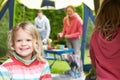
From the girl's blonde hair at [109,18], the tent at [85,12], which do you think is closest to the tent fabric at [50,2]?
the tent at [85,12]

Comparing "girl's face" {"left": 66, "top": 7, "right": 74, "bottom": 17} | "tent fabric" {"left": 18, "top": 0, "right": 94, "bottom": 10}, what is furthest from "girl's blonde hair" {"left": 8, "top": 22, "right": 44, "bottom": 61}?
"tent fabric" {"left": 18, "top": 0, "right": 94, "bottom": 10}

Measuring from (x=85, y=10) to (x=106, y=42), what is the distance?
5.91m

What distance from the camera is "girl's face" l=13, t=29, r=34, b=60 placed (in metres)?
2.46

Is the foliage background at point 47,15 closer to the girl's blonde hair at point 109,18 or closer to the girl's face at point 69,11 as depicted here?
the girl's face at point 69,11

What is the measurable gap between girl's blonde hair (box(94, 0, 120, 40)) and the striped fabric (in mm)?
457

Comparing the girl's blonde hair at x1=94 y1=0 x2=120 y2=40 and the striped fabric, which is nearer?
the girl's blonde hair at x1=94 y1=0 x2=120 y2=40

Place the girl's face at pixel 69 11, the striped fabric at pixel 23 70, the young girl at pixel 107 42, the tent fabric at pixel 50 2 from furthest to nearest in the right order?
1. the tent fabric at pixel 50 2
2. the girl's face at pixel 69 11
3. the striped fabric at pixel 23 70
4. the young girl at pixel 107 42

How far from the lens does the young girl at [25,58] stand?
2406 millimetres

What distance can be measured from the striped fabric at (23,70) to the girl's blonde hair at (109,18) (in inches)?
18.0

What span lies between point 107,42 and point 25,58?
591mm

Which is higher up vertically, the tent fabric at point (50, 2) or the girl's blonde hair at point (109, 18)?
the girl's blonde hair at point (109, 18)

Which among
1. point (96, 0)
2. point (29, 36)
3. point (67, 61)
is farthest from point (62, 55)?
point (29, 36)

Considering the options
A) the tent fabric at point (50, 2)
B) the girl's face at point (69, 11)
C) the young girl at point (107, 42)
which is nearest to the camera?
the young girl at point (107, 42)

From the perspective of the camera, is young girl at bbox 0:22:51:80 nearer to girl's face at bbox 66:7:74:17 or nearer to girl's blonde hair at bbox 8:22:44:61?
girl's blonde hair at bbox 8:22:44:61
